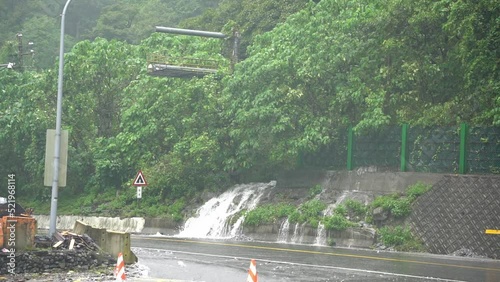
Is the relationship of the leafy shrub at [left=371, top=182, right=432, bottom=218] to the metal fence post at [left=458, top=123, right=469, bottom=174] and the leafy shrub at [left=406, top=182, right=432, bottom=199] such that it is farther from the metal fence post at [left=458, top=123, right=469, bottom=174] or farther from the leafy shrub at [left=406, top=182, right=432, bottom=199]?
the metal fence post at [left=458, top=123, right=469, bottom=174]

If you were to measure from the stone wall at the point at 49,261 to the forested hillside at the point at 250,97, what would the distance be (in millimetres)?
15686

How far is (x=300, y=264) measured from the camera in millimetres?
24828

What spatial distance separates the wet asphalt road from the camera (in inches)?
→ 859

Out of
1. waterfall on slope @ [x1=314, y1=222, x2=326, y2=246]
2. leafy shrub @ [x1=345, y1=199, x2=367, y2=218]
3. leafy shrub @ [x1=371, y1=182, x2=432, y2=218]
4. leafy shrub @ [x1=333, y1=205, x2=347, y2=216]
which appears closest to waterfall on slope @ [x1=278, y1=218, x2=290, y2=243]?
waterfall on slope @ [x1=314, y1=222, x2=326, y2=246]

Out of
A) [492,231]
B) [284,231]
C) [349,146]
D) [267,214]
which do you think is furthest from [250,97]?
[492,231]

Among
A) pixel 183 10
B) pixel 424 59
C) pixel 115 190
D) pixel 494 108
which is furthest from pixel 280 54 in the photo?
pixel 183 10

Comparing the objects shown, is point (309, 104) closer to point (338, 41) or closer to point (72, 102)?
point (338, 41)

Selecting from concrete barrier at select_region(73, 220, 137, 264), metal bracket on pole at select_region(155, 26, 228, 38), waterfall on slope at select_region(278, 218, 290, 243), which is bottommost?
waterfall on slope at select_region(278, 218, 290, 243)

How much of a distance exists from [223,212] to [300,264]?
17.3m

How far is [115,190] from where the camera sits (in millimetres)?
51125

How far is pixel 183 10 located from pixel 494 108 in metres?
66.9

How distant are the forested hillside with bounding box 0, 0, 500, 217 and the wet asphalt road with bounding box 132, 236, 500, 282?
732 centimetres

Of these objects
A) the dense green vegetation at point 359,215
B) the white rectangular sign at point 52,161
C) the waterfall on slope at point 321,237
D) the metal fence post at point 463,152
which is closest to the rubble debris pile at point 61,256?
the white rectangular sign at point 52,161

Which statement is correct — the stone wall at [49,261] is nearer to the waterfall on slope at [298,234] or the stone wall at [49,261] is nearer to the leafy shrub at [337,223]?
the leafy shrub at [337,223]
